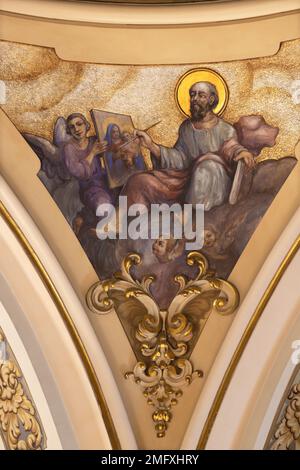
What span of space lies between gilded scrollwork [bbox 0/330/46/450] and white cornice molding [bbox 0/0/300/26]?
7.35 ft

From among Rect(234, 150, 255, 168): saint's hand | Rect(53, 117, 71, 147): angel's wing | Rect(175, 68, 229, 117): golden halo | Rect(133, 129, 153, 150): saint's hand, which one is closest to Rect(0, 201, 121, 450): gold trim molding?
Rect(53, 117, 71, 147): angel's wing

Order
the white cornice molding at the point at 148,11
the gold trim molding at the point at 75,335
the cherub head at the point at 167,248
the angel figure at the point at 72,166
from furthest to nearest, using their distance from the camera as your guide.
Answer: the cherub head at the point at 167,248 → the angel figure at the point at 72,166 → the gold trim molding at the point at 75,335 → the white cornice molding at the point at 148,11

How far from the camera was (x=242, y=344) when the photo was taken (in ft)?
Result: 24.9

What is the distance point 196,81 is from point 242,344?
1.87 m

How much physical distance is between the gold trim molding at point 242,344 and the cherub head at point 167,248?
69cm

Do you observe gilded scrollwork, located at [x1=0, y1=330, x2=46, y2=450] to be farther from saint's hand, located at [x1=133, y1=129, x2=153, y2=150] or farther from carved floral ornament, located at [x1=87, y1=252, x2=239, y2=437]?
saint's hand, located at [x1=133, y1=129, x2=153, y2=150]

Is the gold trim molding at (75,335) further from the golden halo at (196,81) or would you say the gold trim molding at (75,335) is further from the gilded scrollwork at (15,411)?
the golden halo at (196,81)

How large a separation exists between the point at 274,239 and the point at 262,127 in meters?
0.79

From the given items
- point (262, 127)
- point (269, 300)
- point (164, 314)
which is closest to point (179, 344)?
point (164, 314)

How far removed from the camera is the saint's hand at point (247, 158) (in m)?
7.67

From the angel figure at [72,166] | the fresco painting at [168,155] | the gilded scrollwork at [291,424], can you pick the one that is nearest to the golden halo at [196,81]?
the fresco painting at [168,155]

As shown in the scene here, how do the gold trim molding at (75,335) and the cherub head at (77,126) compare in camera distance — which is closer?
the gold trim molding at (75,335)

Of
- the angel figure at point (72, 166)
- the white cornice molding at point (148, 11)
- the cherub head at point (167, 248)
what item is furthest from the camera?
the cherub head at point (167, 248)

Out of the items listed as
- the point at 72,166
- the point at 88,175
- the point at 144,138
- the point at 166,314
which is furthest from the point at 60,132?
the point at 166,314
